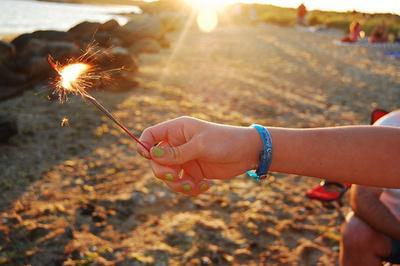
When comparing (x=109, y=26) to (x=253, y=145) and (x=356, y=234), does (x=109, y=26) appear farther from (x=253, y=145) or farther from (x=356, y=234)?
(x=253, y=145)

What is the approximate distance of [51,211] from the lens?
4770mm

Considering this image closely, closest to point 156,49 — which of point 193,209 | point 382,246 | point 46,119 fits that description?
point 46,119

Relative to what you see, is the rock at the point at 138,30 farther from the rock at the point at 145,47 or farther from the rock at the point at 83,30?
the rock at the point at 83,30

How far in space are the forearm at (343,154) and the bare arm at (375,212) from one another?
1.33 metres

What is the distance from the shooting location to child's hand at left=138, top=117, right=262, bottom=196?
1.98 metres

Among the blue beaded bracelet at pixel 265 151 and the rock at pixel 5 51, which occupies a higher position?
the rock at pixel 5 51

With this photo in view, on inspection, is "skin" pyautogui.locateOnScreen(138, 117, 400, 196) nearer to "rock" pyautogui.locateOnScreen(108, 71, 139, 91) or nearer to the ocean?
"rock" pyautogui.locateOnScreen(108, 71, 139, 91)

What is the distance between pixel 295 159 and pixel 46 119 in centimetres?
702

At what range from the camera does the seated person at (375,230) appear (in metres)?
3.14

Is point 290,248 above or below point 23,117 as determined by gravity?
below

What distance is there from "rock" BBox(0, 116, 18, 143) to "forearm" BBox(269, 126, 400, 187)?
5.85 metres

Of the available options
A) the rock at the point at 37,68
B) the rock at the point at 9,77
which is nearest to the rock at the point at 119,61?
the rock at the point at 37,68

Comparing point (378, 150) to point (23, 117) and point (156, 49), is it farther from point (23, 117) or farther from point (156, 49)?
point (156, 49)

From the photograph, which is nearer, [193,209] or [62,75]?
[62,75]
